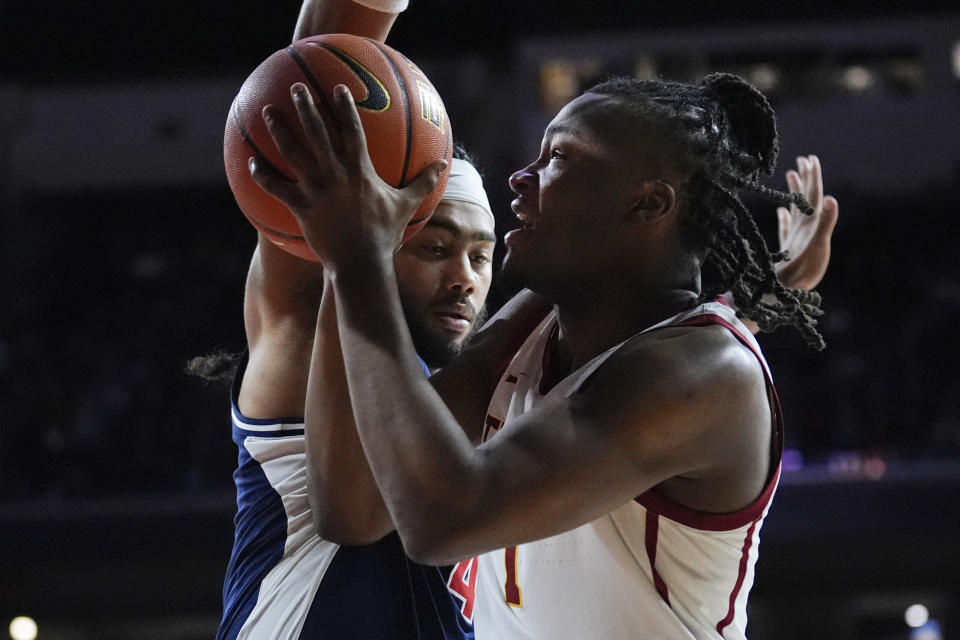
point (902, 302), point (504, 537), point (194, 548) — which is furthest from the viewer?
point (902, 302)

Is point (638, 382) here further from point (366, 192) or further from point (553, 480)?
point (366, 192)

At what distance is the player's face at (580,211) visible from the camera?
2.00 meters

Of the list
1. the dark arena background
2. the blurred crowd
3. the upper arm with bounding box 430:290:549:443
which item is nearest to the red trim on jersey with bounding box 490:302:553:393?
the upper arm with bounding box 430:290:549:443

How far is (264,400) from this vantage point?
239 cm

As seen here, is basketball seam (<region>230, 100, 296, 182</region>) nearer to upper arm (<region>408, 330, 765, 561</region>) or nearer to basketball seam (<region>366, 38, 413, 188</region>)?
basketball seam (<region>366, 38, 413, 188</region>)

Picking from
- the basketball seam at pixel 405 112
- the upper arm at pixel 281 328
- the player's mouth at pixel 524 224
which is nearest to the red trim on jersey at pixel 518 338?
the player's mouth at pixel 524 224

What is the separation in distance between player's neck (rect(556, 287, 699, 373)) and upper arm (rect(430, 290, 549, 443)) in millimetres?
227

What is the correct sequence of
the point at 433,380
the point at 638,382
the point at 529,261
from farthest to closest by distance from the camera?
the point at 433,380 → the point at 529,261 → the point at 638,382

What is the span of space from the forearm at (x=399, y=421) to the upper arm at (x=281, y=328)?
0.64 meters

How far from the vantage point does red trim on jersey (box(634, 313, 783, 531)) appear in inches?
71.7

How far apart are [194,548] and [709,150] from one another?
7349 mm

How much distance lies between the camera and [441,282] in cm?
254

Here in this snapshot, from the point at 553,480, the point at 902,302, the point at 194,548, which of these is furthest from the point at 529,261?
the point at 902,302

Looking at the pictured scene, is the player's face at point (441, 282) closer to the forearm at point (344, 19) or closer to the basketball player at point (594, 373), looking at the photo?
the basketball player at point (594, 373)
